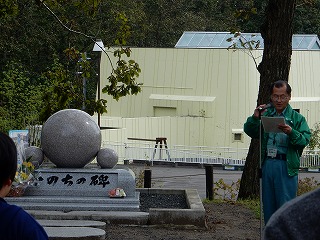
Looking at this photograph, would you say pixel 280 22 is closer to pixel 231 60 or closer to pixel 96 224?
pixel 96 224

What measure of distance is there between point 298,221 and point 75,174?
12.5m

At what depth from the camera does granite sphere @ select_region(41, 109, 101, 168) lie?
14398mm

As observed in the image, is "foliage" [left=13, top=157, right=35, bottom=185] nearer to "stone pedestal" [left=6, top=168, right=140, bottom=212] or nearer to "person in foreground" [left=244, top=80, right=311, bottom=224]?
"stone pedestal" [left=6, top=168, right=140, bottom=212]

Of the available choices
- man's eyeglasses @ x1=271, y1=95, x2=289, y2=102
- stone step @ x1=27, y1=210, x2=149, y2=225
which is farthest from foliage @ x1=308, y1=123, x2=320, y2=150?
man's eyeglasses @ x1=271, y1=95, x2=289, y2=102

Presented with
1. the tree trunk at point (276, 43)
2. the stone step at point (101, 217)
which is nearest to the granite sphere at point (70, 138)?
the stone step at point (101, 217)

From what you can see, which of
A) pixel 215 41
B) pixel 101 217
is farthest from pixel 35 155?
pixel 215 41

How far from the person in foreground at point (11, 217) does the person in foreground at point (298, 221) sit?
163cm

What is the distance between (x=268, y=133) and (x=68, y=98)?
7321 millimetres

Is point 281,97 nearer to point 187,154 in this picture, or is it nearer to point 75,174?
point 75,174

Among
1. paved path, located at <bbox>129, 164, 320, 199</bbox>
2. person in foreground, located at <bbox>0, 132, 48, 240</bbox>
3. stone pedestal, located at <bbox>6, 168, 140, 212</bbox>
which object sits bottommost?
paved path, located at <bbox>129, 164, 320, 199</bbox>

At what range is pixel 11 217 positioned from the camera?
3.55 metres

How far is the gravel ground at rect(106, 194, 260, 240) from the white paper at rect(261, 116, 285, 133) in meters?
3.63

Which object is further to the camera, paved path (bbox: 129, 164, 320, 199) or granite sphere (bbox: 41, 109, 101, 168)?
paved path (bbox: 129, 164, 320, 199)

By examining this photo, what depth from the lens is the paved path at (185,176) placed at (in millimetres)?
28392
